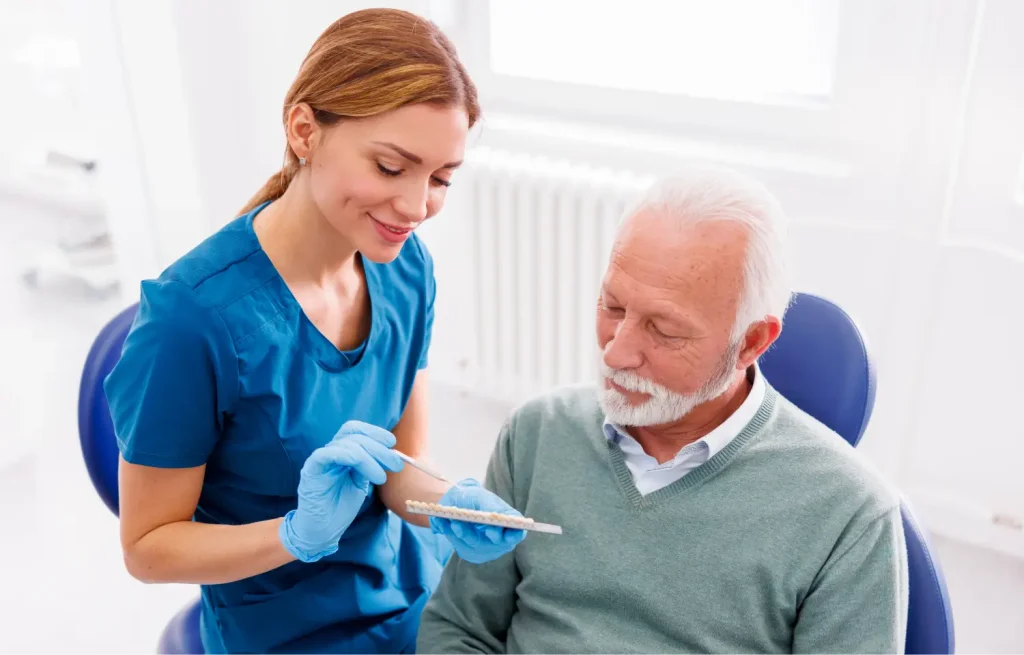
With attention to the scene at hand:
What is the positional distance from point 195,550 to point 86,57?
177cm

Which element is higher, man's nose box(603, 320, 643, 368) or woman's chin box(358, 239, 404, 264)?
woman's chin box(358, 239, 404, 264)

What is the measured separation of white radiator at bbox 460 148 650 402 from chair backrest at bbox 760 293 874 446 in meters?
1.00

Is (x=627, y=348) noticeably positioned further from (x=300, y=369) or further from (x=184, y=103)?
(x=184, y=103)

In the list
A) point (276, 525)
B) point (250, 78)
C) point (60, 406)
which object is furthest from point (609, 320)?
point (60, 406)

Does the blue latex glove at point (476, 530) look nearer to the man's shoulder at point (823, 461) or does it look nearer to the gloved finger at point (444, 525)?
the gloved finger at point (444, 525)

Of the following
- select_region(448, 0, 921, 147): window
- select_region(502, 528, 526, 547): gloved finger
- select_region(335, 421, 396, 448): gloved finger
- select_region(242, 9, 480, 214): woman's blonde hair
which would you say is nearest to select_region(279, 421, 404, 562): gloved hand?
select_region(335, 421, 396, 448): gloved finger

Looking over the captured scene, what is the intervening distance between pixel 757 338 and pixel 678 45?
1.53 metres

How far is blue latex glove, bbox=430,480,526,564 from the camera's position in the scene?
125cm

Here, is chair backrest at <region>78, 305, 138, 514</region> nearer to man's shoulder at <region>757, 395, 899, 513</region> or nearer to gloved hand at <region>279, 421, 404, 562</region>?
gloved hand at <region>279, 421, 404, 562</region>

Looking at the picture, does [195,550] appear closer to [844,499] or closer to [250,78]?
[844,499]

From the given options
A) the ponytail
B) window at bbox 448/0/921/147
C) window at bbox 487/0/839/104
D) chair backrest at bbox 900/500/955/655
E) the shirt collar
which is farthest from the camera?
window at bbox 487/0/839/104

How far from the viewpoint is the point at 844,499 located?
1.22 metres

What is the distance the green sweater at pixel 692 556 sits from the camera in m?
1.19

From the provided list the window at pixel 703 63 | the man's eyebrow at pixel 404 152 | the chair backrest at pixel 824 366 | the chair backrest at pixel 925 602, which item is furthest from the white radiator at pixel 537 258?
the chair backrest at pixel 925 602
